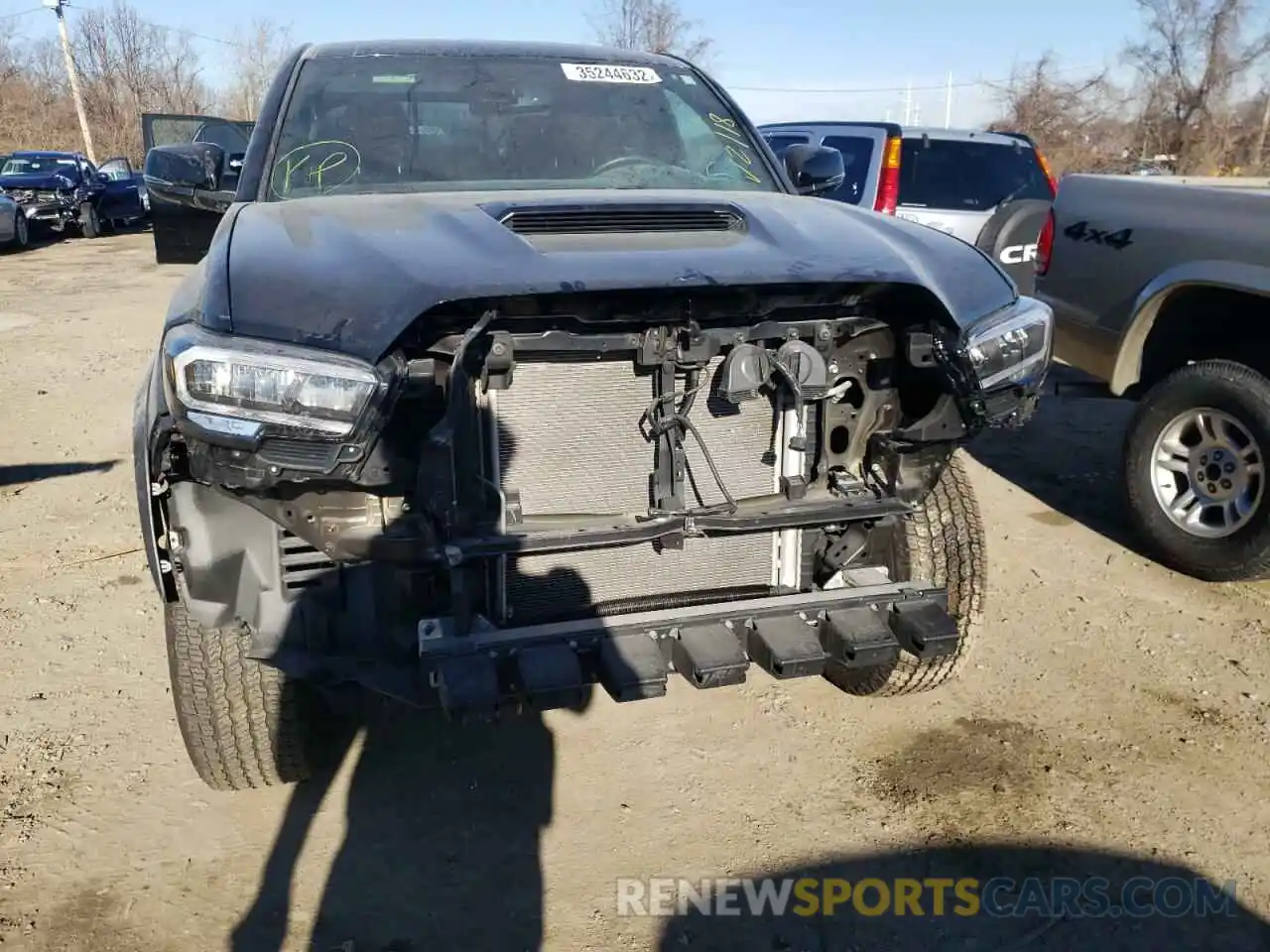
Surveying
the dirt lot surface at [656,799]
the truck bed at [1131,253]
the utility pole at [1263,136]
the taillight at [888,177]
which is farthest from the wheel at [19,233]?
the utility pole at [1263,136]

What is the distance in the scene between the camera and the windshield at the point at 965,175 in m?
8.14

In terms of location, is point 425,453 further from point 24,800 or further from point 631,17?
point 631,17

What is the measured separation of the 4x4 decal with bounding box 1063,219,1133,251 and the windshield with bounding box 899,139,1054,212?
131 inches

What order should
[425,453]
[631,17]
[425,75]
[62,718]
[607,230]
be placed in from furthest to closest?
Result: [631,17] < [425,75] < [62,718] < [607,230] < [425,453]

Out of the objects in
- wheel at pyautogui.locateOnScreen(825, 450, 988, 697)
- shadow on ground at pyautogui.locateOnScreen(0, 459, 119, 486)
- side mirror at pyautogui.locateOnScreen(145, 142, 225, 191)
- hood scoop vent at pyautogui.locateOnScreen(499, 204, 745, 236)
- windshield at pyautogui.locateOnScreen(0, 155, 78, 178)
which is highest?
side mirror at pyautogui.locateOnScreen(145, 142, 225, 191)

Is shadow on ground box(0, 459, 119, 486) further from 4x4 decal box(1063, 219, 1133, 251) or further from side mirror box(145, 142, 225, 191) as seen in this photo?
4x4 decal box(1063, 219, 1133, 251)

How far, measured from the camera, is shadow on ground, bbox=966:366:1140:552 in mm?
5059

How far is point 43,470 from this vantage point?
5664 millimetres

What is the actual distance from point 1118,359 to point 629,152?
8.12 ft

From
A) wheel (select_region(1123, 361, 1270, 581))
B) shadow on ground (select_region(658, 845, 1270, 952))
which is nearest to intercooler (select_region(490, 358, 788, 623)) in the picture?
shadow on ground (select_region(658, 845, 1270, 952))

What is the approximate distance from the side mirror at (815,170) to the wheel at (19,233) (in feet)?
57.5

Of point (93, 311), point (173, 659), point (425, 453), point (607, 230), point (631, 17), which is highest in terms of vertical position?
point (631, 17)

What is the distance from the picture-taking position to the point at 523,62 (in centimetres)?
367

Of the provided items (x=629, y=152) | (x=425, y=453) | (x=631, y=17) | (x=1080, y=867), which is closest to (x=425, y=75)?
(x=629, y=152)
